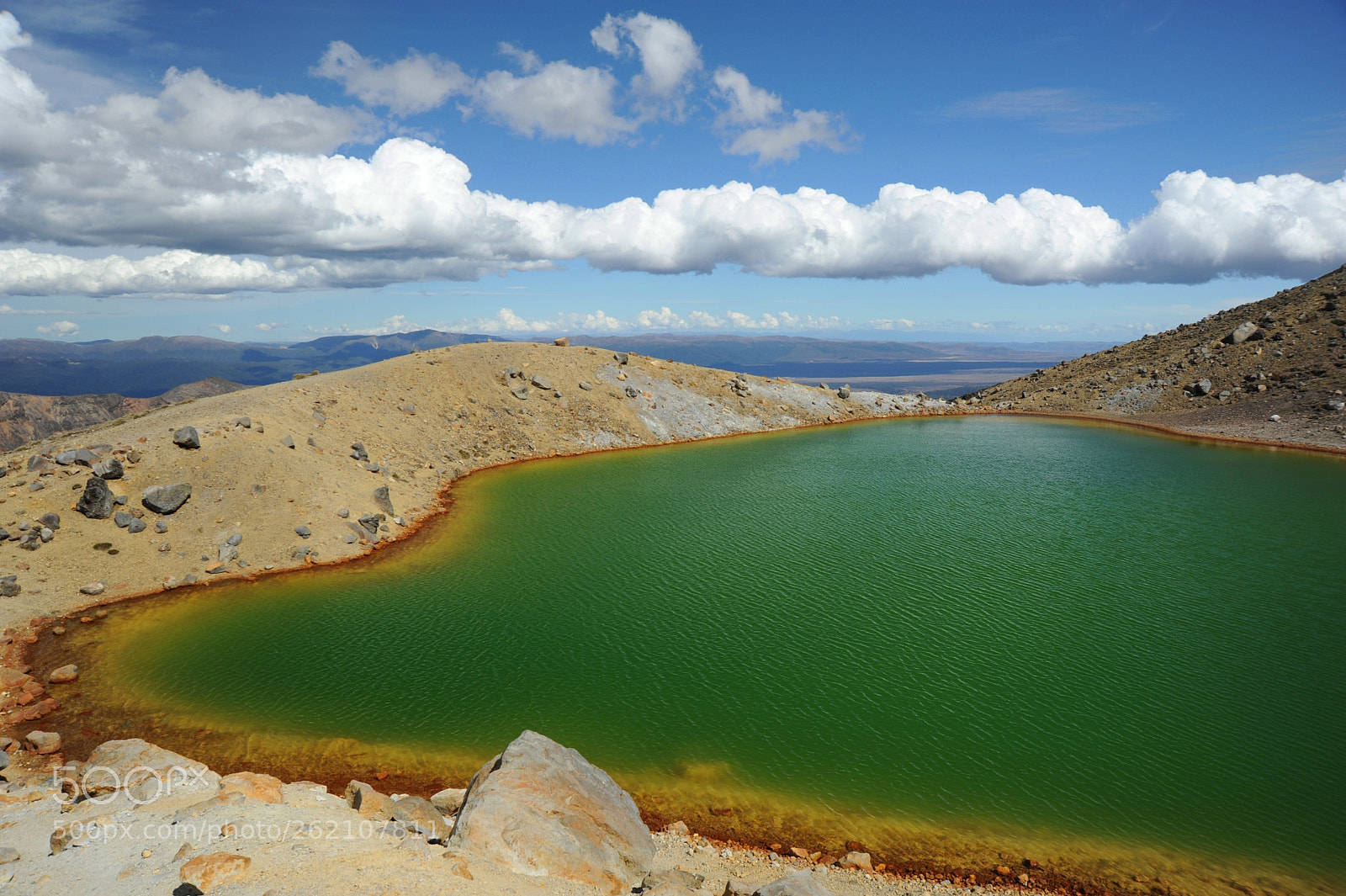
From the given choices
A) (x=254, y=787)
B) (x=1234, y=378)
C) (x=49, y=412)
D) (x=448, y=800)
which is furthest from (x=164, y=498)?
(x=49, y=412)

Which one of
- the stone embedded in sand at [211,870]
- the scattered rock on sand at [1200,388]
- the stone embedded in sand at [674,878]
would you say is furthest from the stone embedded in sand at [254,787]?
the scattered rock on sand at [1200,388]

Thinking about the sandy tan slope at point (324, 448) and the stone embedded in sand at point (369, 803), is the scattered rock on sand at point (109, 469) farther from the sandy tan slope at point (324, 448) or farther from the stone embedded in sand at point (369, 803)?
the stone embedded in sand at point (369, 803)

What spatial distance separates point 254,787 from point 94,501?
36604 mm

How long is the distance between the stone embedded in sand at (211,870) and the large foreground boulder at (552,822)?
4.64m

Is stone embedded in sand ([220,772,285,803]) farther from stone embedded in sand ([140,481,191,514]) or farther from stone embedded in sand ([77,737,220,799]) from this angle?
stone embedded in sand ([140,481,191,514])

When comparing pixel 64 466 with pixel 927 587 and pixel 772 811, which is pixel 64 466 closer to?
pixel 772 811

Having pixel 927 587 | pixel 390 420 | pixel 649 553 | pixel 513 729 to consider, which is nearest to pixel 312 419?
pixel 390 420

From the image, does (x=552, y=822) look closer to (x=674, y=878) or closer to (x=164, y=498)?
(x=674, y=878)

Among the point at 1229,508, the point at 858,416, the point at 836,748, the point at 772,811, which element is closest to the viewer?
the point at 772,811

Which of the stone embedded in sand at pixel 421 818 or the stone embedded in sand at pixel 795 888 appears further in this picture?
the stone embedded in sand at pixel 421 818

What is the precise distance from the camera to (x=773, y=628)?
109 feet

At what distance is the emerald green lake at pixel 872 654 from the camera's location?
72.5 feet

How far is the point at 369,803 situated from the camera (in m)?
→ 18.0

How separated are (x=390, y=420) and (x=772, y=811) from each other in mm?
63811
